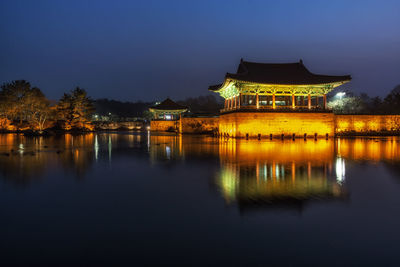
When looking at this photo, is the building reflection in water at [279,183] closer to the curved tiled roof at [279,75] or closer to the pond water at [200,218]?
the pond water at [200,218]

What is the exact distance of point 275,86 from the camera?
31.4 m

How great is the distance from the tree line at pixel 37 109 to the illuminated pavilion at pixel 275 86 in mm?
24645

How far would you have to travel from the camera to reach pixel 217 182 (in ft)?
28.6

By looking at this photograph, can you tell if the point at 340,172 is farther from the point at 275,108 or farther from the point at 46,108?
the point at 46,108

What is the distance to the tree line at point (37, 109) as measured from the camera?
43.4 meters

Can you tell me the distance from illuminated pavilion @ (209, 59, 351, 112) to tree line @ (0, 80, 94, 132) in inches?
970

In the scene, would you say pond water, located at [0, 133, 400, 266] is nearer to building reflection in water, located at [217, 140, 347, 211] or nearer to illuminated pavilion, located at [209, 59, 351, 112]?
building reflection in water, located at [217, 140, 347, 211]

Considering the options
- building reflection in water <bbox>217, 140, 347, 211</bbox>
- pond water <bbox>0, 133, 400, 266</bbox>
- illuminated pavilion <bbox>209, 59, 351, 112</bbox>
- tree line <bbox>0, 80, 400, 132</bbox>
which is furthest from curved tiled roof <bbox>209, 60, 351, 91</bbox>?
pond water <bbox>0, 133, 400, 266</bbox>

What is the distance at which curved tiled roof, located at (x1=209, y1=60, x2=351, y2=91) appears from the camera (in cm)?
3103

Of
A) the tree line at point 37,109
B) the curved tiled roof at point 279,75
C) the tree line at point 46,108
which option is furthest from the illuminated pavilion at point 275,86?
the tree line at point 37,109

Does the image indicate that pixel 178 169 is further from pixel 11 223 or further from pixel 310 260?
pixel 310 260

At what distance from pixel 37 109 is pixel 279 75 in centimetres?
3428

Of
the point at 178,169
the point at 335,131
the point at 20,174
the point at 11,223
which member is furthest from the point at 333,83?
the point at 11,223

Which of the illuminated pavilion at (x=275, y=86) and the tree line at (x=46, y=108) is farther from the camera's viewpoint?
the tree line at (x=46, y=108)
